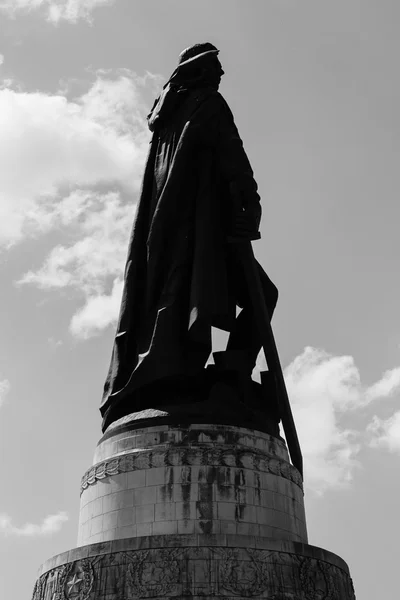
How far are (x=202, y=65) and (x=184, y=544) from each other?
1073cm

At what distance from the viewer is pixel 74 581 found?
13.0 meters

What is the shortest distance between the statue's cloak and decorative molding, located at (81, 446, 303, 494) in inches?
54.2

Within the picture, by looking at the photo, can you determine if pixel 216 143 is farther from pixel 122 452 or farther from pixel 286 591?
pixel 286 591

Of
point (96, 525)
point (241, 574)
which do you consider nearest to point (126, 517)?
point (96, 525)

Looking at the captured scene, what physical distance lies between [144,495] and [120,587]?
1.78m

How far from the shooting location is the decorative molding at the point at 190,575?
12352 millimetres

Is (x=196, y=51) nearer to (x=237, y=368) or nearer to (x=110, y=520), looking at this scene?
(x=237, y=368)

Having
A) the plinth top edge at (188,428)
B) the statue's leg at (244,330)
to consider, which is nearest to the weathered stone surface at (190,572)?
the plinth top edge at (188,428)

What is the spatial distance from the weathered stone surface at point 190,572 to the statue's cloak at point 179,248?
3391mm

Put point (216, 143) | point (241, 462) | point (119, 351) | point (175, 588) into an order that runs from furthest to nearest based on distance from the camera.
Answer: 1. point (216, 143)
2. point (119, 351)
3. point (241, 462)
4. point (175, 588)

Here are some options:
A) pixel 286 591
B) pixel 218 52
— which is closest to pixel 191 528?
pixel 286 591

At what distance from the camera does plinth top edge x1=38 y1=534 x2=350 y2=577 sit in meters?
12.7

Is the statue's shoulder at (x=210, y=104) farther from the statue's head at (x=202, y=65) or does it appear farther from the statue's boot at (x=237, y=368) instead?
the statue's boot at (x=237, y=368)

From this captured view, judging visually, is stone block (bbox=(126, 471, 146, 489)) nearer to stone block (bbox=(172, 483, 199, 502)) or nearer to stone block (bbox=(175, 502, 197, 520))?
stone block (bbox=(172, 483, 199, 502))
